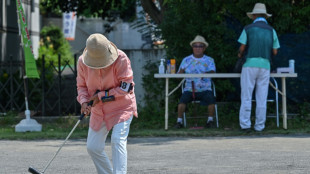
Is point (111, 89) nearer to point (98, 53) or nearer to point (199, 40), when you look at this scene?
point (98, 53)

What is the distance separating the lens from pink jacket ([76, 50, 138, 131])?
5.62m

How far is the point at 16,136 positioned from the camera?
10.0m

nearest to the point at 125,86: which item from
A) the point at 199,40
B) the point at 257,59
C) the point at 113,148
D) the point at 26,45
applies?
the point at 113,148

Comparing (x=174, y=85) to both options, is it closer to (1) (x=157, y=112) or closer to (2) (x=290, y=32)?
(1) (x=157, y=112)

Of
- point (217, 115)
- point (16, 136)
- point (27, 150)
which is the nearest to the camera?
point (27, 150)

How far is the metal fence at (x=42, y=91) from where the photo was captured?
12359 mm

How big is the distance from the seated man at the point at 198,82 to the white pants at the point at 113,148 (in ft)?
16.6

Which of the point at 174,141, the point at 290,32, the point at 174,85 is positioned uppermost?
the point at 290,32

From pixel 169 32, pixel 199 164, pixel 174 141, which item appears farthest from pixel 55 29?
pixel 199 164

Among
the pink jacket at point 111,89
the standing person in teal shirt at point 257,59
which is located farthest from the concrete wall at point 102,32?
the pink jacket at point 111,89

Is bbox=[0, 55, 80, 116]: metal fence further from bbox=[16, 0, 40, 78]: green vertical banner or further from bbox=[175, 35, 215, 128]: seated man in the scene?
bbox=[175, 35, 215, 128]: seated man

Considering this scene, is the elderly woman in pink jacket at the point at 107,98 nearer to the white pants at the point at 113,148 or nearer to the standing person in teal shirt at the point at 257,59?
the white pants at the point at 113,148

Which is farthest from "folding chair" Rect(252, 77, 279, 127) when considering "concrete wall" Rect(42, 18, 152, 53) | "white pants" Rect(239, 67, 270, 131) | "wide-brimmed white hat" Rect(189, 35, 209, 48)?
"concrete wall" Rect(42, 18, 152, 53)

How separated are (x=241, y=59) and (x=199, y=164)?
3.66 metres
